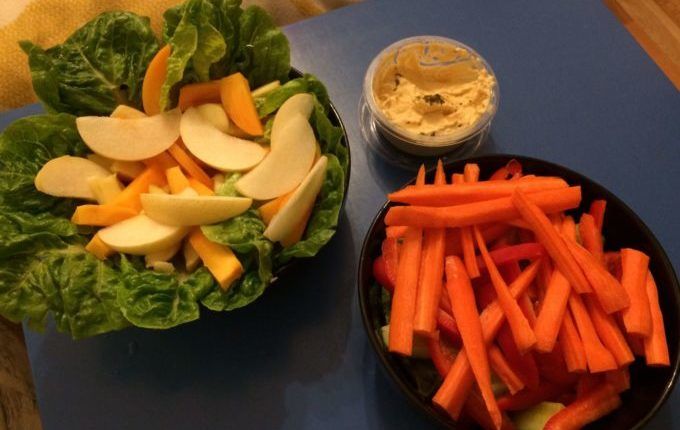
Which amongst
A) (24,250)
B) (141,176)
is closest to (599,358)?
(141,176)

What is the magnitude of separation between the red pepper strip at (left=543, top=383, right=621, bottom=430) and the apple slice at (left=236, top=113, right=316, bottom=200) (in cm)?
48

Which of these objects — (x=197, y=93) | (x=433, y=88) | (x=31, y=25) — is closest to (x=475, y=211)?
(x=433, y=88)

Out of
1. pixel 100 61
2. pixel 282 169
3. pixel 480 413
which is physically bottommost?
pixel 480 413

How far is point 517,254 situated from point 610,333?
0.50ft

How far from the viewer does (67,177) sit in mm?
831

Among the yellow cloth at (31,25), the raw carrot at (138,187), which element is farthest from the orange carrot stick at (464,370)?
the yellow cloth at (31,25)

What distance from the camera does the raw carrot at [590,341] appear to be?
0.69 meters

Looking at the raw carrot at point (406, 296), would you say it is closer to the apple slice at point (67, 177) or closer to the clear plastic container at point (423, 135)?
the clear plastic container at point (423, 135)

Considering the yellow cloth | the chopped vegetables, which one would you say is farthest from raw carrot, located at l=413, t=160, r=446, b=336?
the yellow cloth

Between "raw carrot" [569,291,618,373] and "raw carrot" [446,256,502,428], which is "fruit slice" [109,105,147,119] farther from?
"raw carrot" [569,291,618,373]

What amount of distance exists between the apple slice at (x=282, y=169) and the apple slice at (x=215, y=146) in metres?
0.03

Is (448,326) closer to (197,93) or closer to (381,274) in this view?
(381,274)

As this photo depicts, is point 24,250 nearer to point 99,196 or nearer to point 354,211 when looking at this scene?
point 99,196

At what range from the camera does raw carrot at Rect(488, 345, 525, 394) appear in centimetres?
71
